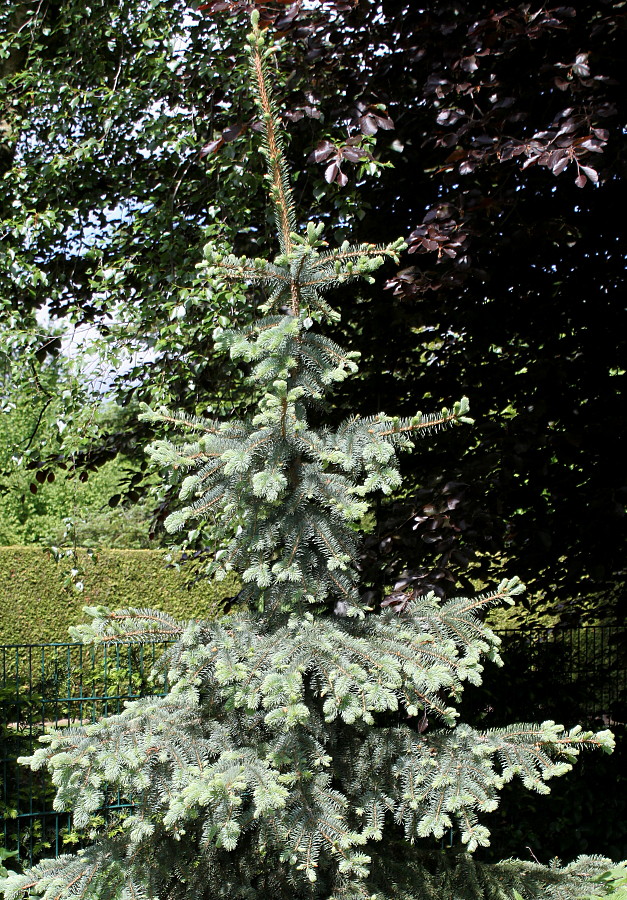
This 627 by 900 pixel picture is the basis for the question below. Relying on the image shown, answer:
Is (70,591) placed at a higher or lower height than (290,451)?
higher

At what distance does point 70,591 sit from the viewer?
29.3 feet

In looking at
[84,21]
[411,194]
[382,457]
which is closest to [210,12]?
[411,194]

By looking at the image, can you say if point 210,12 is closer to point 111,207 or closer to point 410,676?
point 111,207

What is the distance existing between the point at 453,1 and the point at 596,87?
0.85m

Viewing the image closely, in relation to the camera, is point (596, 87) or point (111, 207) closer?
point (596, 87)

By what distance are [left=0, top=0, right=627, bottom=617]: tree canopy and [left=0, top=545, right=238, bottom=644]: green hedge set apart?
4.44m

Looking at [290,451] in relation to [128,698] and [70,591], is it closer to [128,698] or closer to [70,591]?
[128,698]

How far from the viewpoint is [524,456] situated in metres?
3.62

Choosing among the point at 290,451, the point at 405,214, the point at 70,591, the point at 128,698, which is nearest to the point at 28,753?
the point at 128,698

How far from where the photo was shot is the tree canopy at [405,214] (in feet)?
11.4

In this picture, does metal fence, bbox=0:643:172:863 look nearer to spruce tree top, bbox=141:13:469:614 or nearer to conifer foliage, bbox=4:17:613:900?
conifer foliage, bbox=4:17:613:900

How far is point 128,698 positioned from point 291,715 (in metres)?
3.26

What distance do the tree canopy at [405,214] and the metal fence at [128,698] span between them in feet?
1.69

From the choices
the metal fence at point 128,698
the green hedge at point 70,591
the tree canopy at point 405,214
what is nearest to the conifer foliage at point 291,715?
the tree canopy at point 405,214
